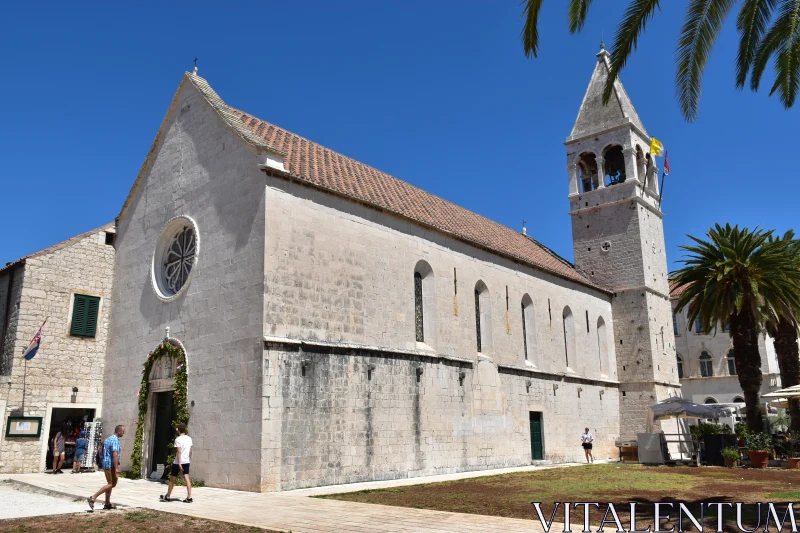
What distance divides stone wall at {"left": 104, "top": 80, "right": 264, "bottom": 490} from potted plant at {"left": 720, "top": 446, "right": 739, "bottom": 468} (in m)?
19.4

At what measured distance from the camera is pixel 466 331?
2458 cm

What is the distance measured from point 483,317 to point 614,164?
1721 cm

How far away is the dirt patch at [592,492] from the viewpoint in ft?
40.4

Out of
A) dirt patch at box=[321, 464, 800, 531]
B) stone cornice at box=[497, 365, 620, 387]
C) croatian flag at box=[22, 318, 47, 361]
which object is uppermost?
croatian flag at box=[22, 318, 47, 361]

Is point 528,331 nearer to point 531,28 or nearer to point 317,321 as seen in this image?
point 317,321

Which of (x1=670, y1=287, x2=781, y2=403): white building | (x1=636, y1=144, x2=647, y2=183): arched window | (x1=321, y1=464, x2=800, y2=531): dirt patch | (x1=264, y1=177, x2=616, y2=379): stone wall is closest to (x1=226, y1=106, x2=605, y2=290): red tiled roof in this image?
(x1=264, y1=177, x2=616, y2=379): stone wall

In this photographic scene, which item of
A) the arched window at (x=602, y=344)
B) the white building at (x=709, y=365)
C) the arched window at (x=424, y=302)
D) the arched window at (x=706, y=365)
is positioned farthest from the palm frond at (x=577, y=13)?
the arched window at (x=706, y=365)

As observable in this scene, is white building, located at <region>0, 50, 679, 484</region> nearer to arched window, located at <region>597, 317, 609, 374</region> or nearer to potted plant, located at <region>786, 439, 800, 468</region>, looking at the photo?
arched window, located at <region>597, 317, 609, 374</region>

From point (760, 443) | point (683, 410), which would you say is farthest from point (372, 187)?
point (760, 443)

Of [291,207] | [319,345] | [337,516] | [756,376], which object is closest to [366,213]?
[291,207]

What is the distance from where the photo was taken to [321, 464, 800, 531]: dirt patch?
12.3 m

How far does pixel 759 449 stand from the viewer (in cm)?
2589

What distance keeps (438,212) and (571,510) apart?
16.9 m

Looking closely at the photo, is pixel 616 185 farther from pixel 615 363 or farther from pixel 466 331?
pixel 466 331
